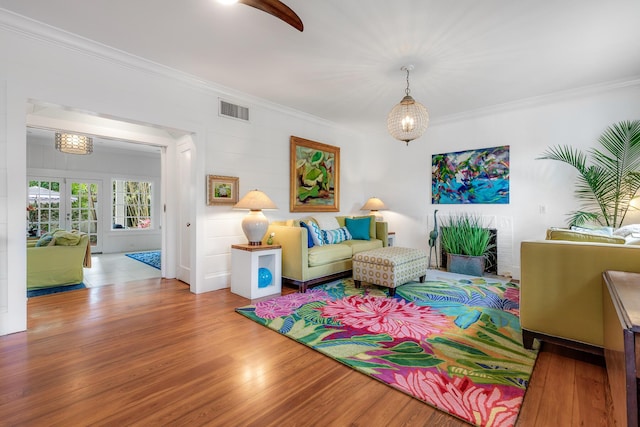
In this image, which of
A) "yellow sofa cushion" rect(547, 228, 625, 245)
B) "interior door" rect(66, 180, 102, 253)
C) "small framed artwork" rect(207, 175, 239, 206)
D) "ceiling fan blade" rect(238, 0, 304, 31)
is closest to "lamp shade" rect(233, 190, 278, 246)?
"small framed artwork" rect(207, 175, 239, 206)

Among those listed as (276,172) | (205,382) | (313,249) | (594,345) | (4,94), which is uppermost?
(4,94)

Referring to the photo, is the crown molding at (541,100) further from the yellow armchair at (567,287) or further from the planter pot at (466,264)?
the yellow armchair at (567,287)

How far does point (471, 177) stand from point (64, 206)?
8.39 metres

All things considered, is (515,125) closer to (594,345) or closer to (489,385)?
(594,345)

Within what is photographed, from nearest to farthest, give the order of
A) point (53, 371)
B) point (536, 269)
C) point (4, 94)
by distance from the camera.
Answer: point (53, 371), point (536, 269), point (4, 94)

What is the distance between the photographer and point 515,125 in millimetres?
4398

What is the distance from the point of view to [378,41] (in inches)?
108

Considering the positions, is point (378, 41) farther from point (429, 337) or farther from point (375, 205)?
→ point (375, 205)

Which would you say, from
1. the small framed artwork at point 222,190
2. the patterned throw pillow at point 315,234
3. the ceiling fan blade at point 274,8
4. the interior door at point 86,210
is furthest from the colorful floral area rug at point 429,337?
the interior door at point 86,210

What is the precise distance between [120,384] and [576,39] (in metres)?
4.48

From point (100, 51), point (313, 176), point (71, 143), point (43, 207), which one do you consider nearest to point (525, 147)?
point (313, 176)

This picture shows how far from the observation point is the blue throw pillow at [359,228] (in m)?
4.82

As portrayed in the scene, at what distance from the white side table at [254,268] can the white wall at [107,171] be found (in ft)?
17.1

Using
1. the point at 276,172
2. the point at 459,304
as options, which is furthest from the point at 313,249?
the point at 459,304
